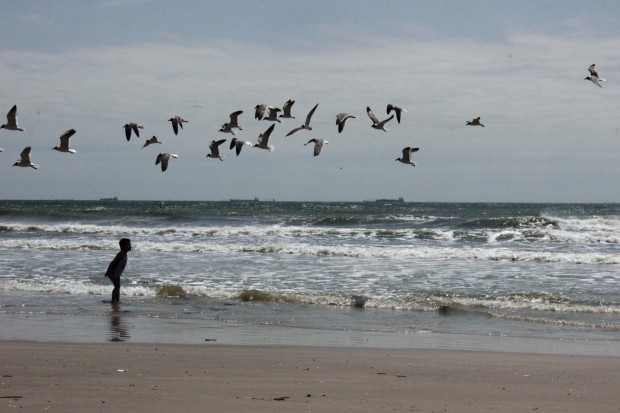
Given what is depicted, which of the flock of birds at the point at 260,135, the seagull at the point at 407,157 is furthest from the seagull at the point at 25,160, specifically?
the seagull at the point at 407,157

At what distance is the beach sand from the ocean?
0.90m

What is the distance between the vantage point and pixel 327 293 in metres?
15.5

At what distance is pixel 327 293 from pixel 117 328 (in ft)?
17.3

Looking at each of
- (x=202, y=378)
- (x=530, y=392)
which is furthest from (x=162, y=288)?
(x=530, y=392)

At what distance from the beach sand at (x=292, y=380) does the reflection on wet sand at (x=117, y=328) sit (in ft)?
2.40

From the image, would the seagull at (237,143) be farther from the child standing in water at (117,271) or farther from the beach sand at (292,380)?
the beach sand at (292,380)

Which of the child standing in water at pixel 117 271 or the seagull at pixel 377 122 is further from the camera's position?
the seagull at pixel 377 122

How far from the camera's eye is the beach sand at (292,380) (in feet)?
21.5

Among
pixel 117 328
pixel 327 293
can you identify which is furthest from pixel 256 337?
pixel 327 293

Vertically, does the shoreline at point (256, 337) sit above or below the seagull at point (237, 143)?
below

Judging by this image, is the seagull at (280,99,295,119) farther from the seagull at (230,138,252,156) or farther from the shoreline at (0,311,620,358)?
the shoreline at (0,311,620,358)

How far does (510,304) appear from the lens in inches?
561

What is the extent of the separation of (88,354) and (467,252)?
662 inches

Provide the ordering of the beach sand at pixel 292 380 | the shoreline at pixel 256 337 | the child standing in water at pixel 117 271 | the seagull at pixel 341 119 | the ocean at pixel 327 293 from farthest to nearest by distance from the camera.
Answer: the seagull at pixel 341 119
the child standing in water at pixel 117 271
the ocean at pixel 327 293
the shoreline at pixel 256 337
the beach sand at pixel 292 380
